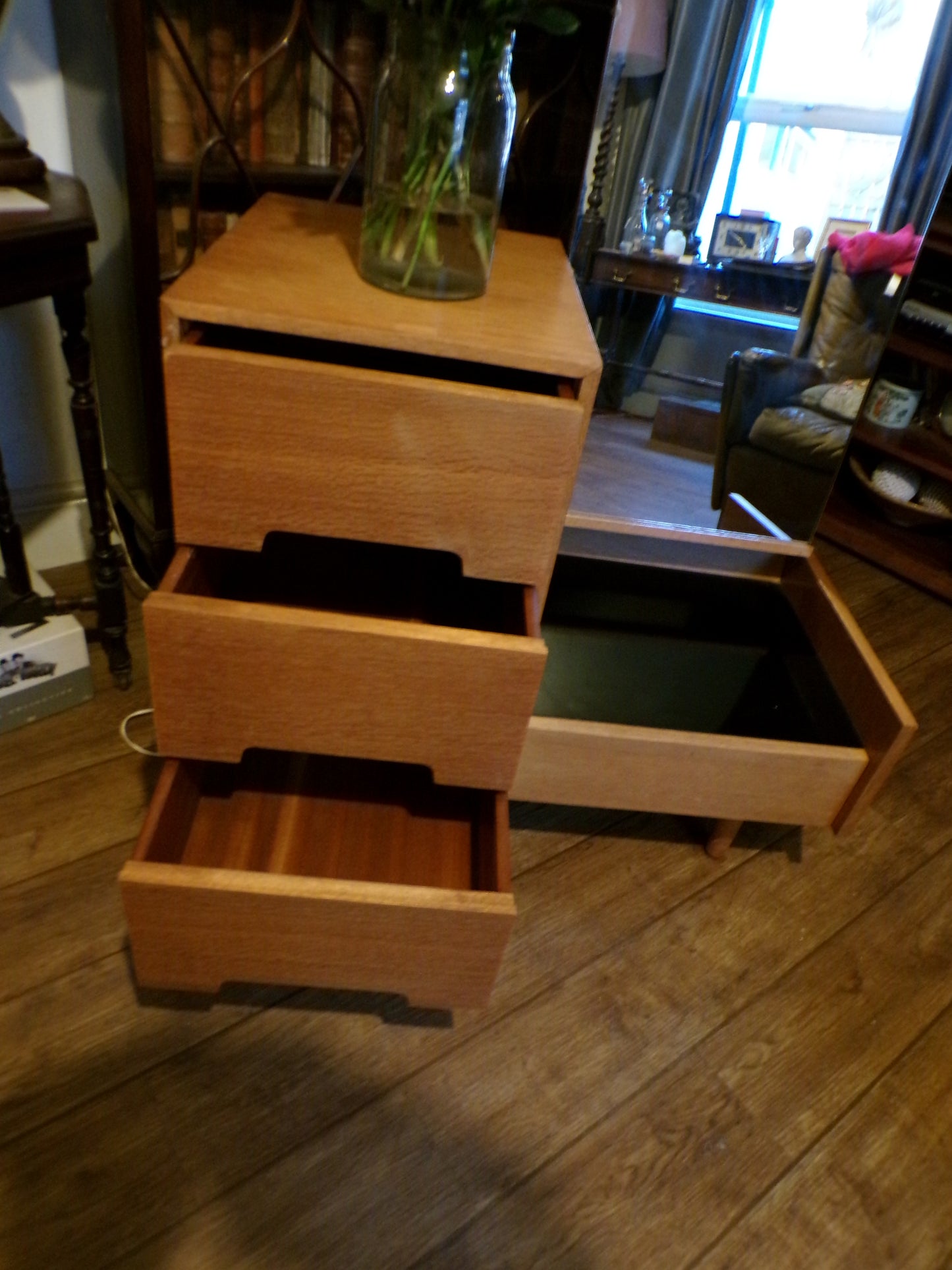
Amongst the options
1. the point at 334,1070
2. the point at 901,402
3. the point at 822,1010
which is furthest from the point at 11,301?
the point at 901,402

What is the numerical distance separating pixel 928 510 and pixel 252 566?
167 cm

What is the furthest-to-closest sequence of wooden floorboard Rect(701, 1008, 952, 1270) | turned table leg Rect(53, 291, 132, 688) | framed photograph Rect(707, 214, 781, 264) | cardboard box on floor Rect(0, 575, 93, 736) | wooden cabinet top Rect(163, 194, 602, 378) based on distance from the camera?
1. framed photograph Rect(707, 214, 781, 264)
2. cardboard box on floor Rect(0, 575, 93, 736)
3. turned table leg Rect(53, 291, 132, 688)
4. wooden floorboard Rect(701, 1008, 952, 1270)
5. wooden cabinet top Rect(163, 194, 602, 378)

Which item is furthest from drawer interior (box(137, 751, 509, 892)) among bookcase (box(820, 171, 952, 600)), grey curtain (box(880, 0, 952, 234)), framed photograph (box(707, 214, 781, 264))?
bookcase (box(820, 171, 952, 600))

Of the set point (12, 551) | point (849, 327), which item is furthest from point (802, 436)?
point (12, 551)

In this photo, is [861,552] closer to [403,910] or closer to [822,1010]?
[822,1010]

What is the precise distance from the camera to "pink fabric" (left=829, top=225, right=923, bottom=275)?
126 cm

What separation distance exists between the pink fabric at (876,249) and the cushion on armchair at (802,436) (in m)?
0.24

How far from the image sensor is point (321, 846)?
0.93 m

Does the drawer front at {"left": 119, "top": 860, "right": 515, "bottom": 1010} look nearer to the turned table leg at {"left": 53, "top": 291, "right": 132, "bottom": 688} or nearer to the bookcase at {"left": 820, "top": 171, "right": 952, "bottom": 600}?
the turned table leg at {"left": 53, "top": 291, "right": 132, "bottom": 688}

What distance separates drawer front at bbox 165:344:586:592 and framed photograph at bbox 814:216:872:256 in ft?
2.67

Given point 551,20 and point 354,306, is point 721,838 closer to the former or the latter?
point 354,306

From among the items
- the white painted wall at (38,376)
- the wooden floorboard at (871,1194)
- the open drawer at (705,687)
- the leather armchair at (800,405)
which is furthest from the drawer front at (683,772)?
the white painted wall at (38,376)

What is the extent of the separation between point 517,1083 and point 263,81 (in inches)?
50.5

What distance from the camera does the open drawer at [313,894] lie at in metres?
0.69
